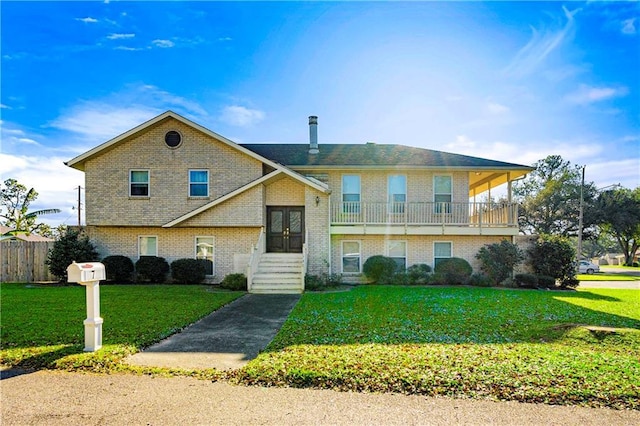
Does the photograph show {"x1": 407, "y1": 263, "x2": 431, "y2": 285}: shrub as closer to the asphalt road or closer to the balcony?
the balcony

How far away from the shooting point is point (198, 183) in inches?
720

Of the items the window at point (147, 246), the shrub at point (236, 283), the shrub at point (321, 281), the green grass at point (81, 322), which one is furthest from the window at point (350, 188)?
the window at point (147, 246)

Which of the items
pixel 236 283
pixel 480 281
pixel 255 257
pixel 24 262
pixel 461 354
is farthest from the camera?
pixel 24 262

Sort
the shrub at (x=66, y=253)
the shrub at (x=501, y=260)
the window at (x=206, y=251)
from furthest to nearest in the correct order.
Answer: the window at (x=206, y=251)
the shrub at (x=501, y=260)
the shrub at (x=66, y=253)

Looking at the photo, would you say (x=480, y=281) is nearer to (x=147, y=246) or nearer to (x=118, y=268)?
(x=147, y=246)

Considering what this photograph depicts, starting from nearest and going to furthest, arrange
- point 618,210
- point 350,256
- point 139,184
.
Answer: point 139,184
point 350,256
point 618,210

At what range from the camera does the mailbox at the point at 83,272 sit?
6.26 meters

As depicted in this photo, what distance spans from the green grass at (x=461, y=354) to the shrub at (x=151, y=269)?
9715 millimetres

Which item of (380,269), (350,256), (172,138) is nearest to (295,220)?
(350,256)

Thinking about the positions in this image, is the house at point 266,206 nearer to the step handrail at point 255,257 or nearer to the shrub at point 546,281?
the step handrail at point 255,257

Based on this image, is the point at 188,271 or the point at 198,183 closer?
the point at 188,271

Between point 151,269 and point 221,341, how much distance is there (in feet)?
38.2

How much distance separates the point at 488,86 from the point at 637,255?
2581 inches

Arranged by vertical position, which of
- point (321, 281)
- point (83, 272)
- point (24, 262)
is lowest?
point (321, 281)
